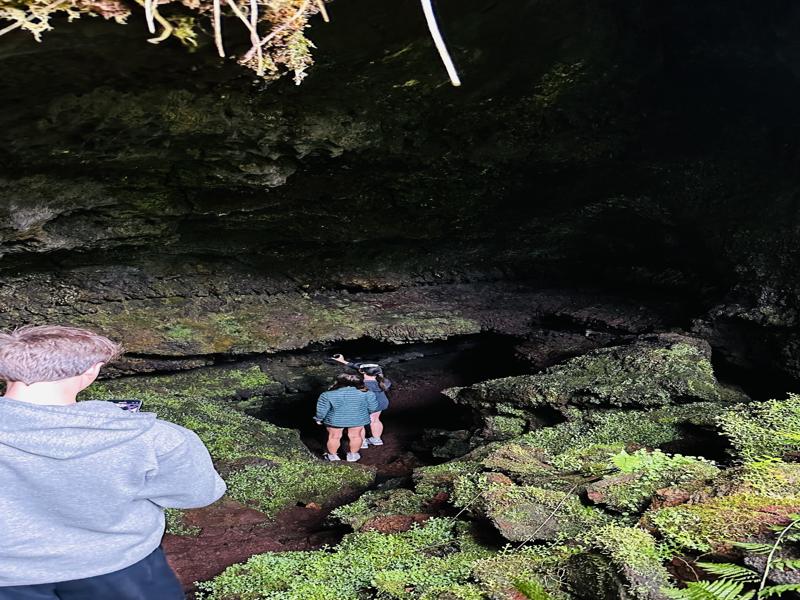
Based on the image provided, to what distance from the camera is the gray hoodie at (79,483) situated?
184 cm

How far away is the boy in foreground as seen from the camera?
1.85m

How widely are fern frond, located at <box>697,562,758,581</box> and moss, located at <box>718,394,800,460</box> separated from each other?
161 cm

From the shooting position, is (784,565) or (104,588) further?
(784,565)

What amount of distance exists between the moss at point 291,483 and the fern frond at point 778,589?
4431mm

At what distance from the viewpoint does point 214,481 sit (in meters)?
2.13

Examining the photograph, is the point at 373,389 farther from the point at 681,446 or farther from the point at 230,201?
the point at 681,446

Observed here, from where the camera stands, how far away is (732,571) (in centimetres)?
206

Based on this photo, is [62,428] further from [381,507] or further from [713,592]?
[381,507]

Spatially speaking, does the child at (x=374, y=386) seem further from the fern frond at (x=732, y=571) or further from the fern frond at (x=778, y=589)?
the fern frond at (x=778, y=589)

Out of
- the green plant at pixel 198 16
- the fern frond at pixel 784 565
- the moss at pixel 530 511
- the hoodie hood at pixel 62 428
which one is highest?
the green plant at pixel 198 16

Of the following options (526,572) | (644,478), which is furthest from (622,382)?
(526,572)

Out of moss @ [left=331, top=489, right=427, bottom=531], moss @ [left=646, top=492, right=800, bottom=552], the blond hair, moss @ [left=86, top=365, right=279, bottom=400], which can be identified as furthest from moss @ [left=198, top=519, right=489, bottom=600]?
moss @ [left=86, top=365, right=279, bottom=400]

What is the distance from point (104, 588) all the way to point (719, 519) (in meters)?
2.55

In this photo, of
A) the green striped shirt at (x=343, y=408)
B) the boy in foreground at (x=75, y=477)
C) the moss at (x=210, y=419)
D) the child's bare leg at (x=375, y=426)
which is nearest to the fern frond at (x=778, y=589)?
the boy in foreground at (x=75, y=477)
